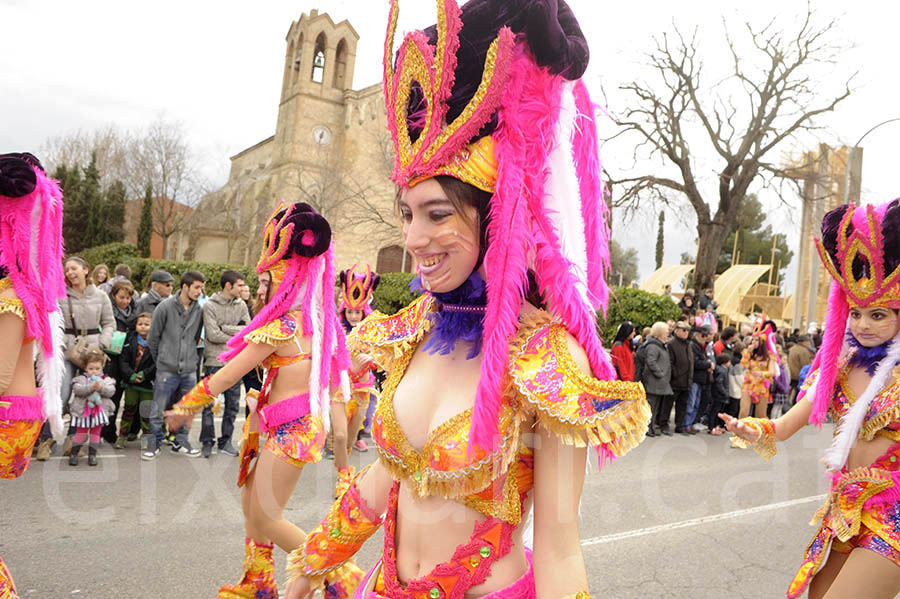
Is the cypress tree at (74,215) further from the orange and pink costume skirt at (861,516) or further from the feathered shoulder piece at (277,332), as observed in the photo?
the orange and pink costume skirt at (861,516)

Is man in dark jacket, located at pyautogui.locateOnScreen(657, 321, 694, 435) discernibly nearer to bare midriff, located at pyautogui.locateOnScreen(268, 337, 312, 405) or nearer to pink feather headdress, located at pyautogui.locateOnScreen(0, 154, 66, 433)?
bare midriff, located at pyautogui.locateOnScreen(268, 337, 312, 405)

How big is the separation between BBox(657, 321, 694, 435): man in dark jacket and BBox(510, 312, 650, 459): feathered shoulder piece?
10186 millimetres

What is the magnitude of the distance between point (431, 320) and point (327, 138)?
34597 mm

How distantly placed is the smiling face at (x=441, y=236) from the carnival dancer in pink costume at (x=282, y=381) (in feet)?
7.34

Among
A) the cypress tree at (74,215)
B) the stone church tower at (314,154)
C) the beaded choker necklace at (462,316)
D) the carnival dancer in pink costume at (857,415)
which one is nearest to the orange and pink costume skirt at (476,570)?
the beaded choker necklace at (462,316)

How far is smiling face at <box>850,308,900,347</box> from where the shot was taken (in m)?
3.08

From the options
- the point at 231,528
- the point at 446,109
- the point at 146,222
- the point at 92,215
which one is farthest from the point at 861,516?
the point at 92,215

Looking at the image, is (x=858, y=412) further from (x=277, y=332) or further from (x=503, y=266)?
(x=277, y=332)

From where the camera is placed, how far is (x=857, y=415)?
2.98 m

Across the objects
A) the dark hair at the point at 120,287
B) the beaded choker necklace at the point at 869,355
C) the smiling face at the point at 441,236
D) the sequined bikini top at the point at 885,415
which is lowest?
the sequined bikini top at the point at 885,415

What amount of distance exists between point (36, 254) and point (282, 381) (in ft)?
4.64

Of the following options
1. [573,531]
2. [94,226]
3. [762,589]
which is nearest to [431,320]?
[573,531]

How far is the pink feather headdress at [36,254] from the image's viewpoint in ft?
10.3

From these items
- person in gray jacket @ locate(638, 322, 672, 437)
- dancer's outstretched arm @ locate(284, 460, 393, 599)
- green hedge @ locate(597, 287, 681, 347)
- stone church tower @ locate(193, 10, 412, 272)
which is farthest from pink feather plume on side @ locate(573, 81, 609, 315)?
stone church tower @ locate(193, 10, 412, 272)
